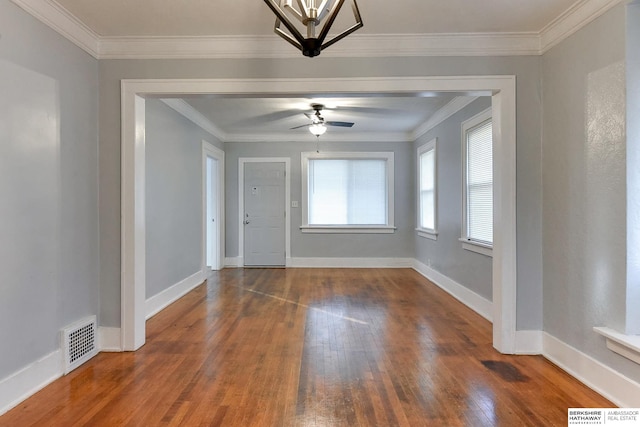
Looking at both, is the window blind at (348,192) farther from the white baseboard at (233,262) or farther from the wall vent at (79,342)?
the wall vent at (79,342)

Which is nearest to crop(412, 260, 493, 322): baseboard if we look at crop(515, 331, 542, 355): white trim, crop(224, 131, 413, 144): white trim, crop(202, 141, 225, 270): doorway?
crop(515, 331, 542, 355): white trim

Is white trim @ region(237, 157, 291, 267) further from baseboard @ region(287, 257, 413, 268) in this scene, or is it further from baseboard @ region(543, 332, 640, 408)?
baseboard @ region(543, 332, 640, 408)

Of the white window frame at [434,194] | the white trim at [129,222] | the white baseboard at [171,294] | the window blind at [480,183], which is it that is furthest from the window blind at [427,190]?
the white trim at [129,222]

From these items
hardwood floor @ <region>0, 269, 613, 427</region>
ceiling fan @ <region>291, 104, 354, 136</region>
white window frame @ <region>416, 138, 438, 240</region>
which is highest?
ceiling fan @ <region>291, 104, 354, 136</region>

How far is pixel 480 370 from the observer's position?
2.59 m

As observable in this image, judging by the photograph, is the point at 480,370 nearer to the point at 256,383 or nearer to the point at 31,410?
the point at 256,383

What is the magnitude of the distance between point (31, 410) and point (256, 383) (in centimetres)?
128

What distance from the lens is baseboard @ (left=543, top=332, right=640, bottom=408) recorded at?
2055 millimetres

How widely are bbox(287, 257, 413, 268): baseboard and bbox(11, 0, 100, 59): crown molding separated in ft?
15.4

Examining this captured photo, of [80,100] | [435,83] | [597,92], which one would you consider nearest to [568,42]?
[597,92]

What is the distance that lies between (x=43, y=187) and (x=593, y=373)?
149 inches

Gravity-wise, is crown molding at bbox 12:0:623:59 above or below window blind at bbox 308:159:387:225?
above

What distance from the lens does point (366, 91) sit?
2.94 m

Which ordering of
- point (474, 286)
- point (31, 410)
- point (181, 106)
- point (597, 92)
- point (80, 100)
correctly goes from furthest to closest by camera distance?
1. point (181, 106)
2. point (474, 286)
3. point (80, 100)
4. point (597, 92)
5. point (31, 410)
